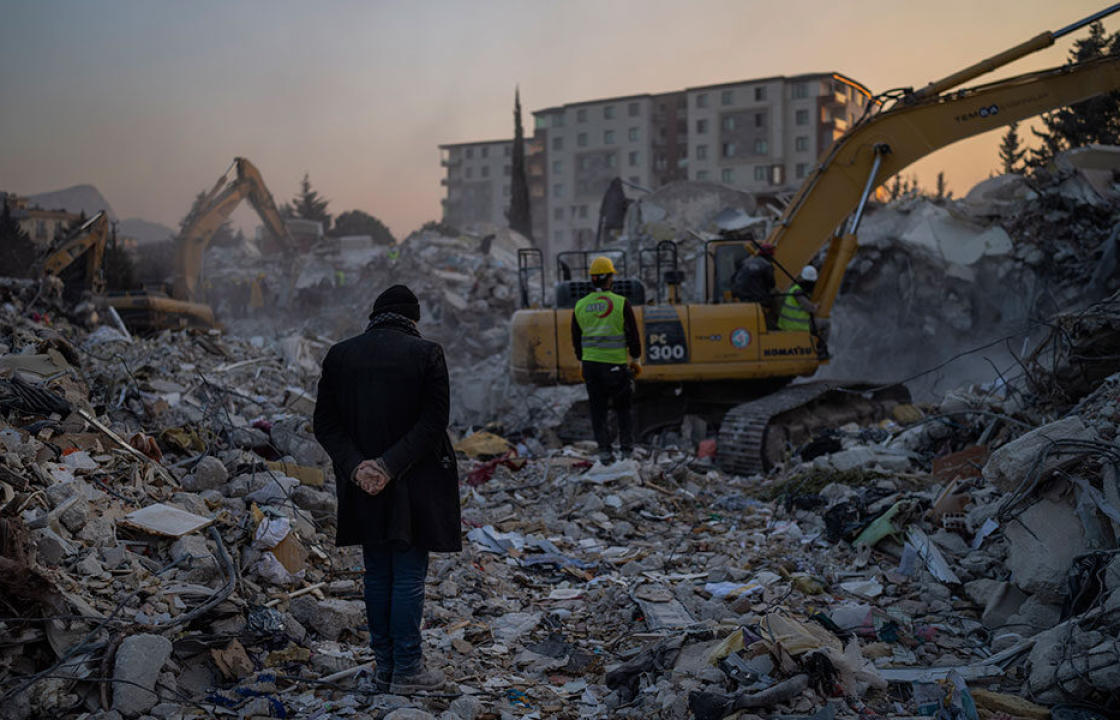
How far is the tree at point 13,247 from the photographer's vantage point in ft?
79.0

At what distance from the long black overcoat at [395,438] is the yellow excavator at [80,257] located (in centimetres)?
1252

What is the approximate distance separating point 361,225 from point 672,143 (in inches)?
787

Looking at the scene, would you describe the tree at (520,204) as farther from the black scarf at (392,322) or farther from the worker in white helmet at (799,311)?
the black scarf at (392,322)

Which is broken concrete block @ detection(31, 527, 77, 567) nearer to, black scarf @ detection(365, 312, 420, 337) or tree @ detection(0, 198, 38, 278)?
black scarf @ detection(365, 312, 420, 337)

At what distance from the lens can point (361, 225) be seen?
189 feet

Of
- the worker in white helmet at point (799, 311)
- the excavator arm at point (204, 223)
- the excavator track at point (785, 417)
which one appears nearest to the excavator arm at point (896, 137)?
the worker in white helmet at point (799, 311)

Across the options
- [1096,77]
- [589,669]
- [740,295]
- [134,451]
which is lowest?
[589,669]

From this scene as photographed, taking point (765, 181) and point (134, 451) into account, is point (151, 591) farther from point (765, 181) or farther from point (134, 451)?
point (765, 181)

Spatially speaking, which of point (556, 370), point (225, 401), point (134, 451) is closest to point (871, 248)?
point (556, 370)

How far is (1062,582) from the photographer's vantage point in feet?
14.2

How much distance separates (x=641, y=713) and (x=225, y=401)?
6327mm

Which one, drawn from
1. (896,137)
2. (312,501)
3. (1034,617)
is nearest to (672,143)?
(896,137)

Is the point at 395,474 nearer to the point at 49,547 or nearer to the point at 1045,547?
the point at 49,547

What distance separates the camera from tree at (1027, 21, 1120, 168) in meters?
19.1
